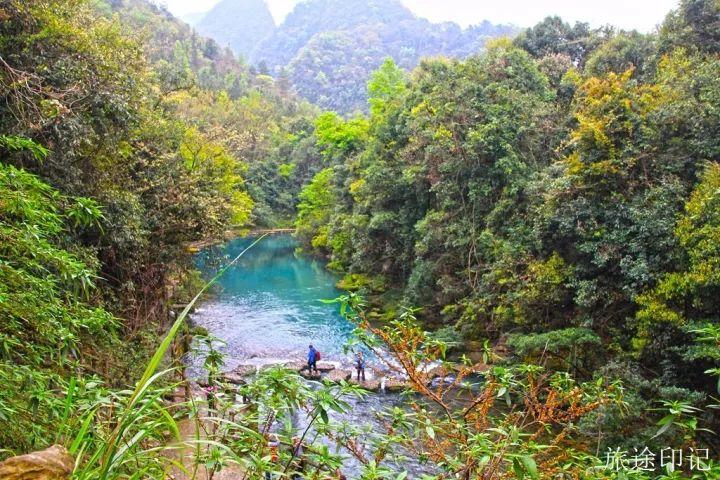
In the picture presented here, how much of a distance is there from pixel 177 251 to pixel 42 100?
584 centimetres

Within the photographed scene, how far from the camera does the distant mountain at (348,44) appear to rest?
128250 millimetres

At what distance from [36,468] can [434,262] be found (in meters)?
16.5

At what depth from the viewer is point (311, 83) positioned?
5079 inches

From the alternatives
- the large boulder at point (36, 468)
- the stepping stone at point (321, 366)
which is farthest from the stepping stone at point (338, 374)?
the large boulder at point (36, 468)

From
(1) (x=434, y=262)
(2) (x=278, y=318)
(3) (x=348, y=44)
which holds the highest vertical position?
(3) (x=348, y=44)

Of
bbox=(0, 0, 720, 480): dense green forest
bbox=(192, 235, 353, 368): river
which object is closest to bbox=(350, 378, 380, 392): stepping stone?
bbox=(192, 235, 353, 368): river

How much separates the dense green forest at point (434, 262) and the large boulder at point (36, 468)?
0.17 m

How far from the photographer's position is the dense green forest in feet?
8.64

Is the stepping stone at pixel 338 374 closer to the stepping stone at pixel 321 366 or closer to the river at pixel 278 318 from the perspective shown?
the stepping stone at pixel 321 366

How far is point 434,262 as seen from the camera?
711 inches

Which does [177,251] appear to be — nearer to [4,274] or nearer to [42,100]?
[42,100]

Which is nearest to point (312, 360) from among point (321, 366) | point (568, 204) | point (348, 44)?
point (321, 366)

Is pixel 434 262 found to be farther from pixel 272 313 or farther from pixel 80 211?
pixel 80 211

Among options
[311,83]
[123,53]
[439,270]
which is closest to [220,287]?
[439,270]
